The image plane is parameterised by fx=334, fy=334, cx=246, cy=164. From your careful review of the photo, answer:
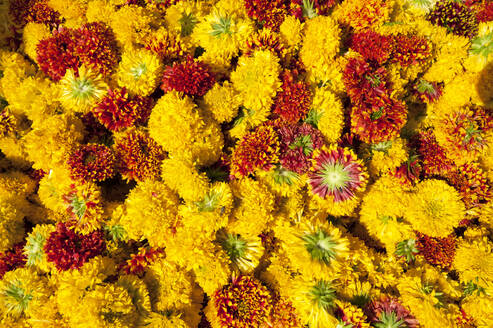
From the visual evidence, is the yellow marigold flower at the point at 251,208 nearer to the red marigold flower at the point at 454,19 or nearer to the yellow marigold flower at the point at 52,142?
the yellow marigold flower at the point at 52,142

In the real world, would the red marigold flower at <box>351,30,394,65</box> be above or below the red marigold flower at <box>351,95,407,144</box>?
above

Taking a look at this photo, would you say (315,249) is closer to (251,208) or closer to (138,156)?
(251,208)

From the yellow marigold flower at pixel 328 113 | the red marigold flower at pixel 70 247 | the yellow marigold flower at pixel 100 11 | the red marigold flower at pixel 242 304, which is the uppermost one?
the yellow marigold flower at pixel 328 113

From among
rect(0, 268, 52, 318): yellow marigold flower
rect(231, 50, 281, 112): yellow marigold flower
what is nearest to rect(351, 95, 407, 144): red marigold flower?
rect(231, 50, 281, 112): yellow marigold flower

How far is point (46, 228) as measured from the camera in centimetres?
223

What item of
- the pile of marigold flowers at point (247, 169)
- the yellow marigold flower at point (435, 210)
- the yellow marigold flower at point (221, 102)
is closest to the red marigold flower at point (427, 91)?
the pile of marigold flowers at point (247, 169)

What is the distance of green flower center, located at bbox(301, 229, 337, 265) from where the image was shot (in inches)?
82.3

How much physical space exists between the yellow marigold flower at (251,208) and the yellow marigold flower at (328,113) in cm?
59

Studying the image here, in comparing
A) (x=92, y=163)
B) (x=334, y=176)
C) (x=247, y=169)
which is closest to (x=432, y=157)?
(x=334, y=176)

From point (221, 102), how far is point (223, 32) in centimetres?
50

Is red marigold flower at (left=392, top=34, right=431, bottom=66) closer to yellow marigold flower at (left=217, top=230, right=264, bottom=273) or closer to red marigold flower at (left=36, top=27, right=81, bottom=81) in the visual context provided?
yellow marigold flower at (left=217, top=230, right=264, bottom=273)

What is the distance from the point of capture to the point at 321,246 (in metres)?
2.13

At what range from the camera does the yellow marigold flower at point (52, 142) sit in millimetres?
2145

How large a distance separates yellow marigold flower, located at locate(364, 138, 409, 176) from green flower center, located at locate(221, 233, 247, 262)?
3.49 feet
